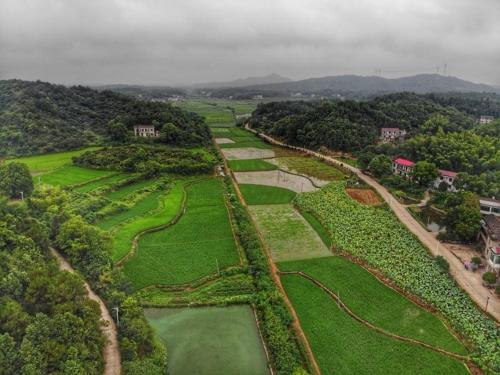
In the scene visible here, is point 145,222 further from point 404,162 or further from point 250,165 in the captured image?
point 404,162

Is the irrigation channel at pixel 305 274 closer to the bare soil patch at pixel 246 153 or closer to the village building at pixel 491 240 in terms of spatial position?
the village building at pixel 491 240

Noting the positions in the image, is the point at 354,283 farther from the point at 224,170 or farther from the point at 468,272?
the point at 224,170

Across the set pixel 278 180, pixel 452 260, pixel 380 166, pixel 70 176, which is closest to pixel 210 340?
pixel 452 260

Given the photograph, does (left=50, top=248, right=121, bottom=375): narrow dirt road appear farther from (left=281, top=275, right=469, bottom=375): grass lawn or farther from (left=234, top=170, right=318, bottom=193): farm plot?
(left=234, top=170, right=318, bottom=193): farm plot

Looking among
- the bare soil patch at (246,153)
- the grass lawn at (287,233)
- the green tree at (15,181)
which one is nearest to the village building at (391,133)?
the bare soil patch at (246,153)

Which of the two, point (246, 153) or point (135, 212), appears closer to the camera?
point (135, 212)
